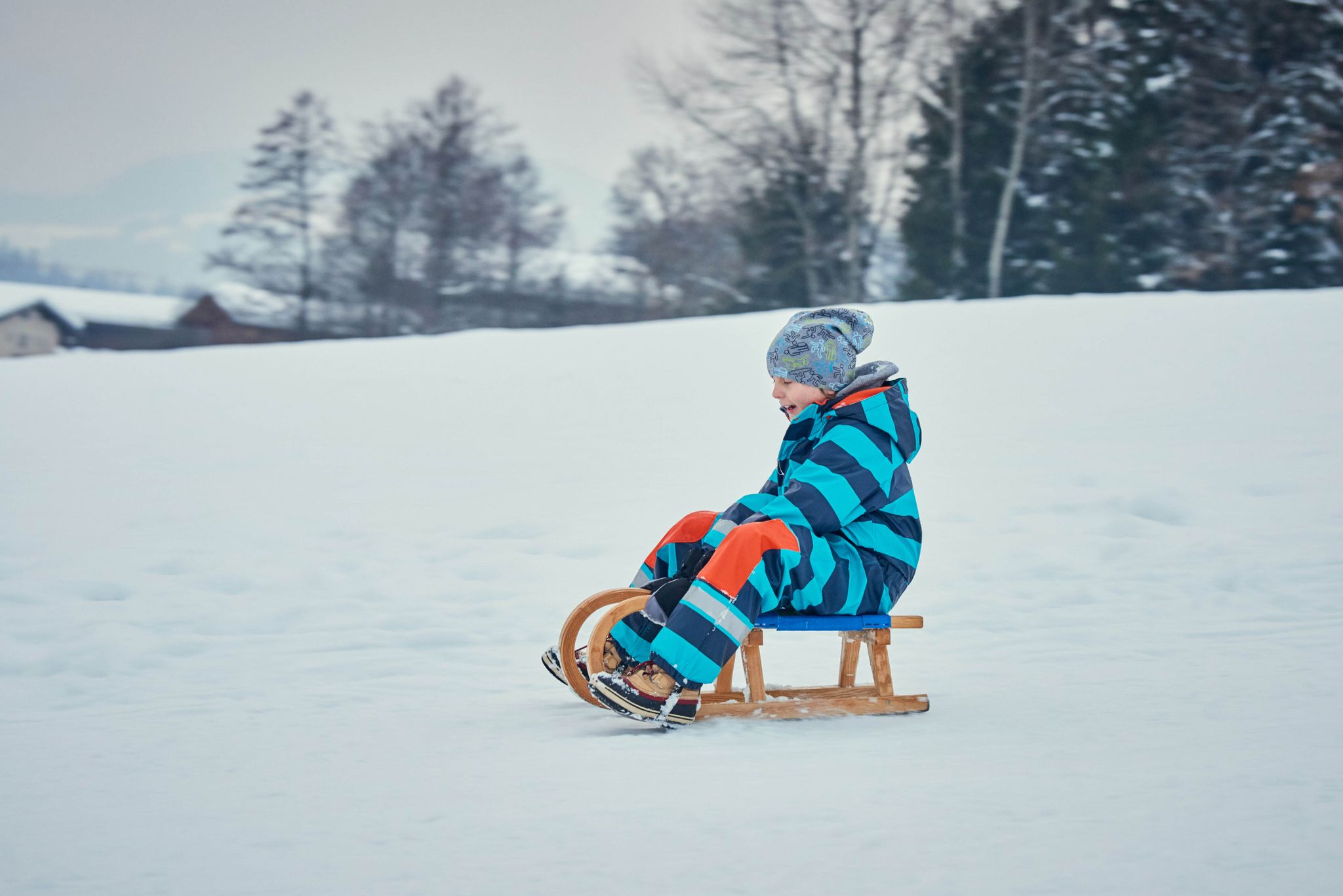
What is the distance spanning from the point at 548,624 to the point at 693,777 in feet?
8.21

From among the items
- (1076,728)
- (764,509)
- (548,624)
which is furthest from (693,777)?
(548,624)

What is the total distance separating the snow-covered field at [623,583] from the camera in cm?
221

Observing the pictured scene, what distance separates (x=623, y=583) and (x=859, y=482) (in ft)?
9.05

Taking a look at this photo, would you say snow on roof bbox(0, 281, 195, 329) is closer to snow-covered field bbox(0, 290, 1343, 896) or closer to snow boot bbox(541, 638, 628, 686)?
snow-covered field bbox(0, 290, 1343, 896)

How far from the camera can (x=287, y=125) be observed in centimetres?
2933

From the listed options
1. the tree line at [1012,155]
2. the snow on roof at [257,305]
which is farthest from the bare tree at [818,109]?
the snow on roof at [257,305]

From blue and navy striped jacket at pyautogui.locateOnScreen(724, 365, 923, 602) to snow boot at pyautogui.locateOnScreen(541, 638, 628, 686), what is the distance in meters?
0.51

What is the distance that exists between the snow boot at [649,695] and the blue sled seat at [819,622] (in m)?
0.26

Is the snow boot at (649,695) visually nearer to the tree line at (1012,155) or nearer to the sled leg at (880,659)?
the sled leg at (880,659)

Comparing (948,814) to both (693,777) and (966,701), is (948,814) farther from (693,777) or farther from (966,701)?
(966,701)

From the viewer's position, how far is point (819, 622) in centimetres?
314

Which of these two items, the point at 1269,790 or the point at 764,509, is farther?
the point at 764,509

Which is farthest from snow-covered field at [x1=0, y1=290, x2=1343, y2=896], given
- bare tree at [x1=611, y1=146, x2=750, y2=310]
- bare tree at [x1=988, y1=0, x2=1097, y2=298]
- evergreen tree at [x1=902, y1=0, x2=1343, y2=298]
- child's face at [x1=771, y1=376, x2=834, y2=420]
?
bare tree at [x1=611, y1=146, x2=750, y2=310]

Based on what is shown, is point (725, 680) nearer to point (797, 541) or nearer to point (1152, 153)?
point (797, 541)
